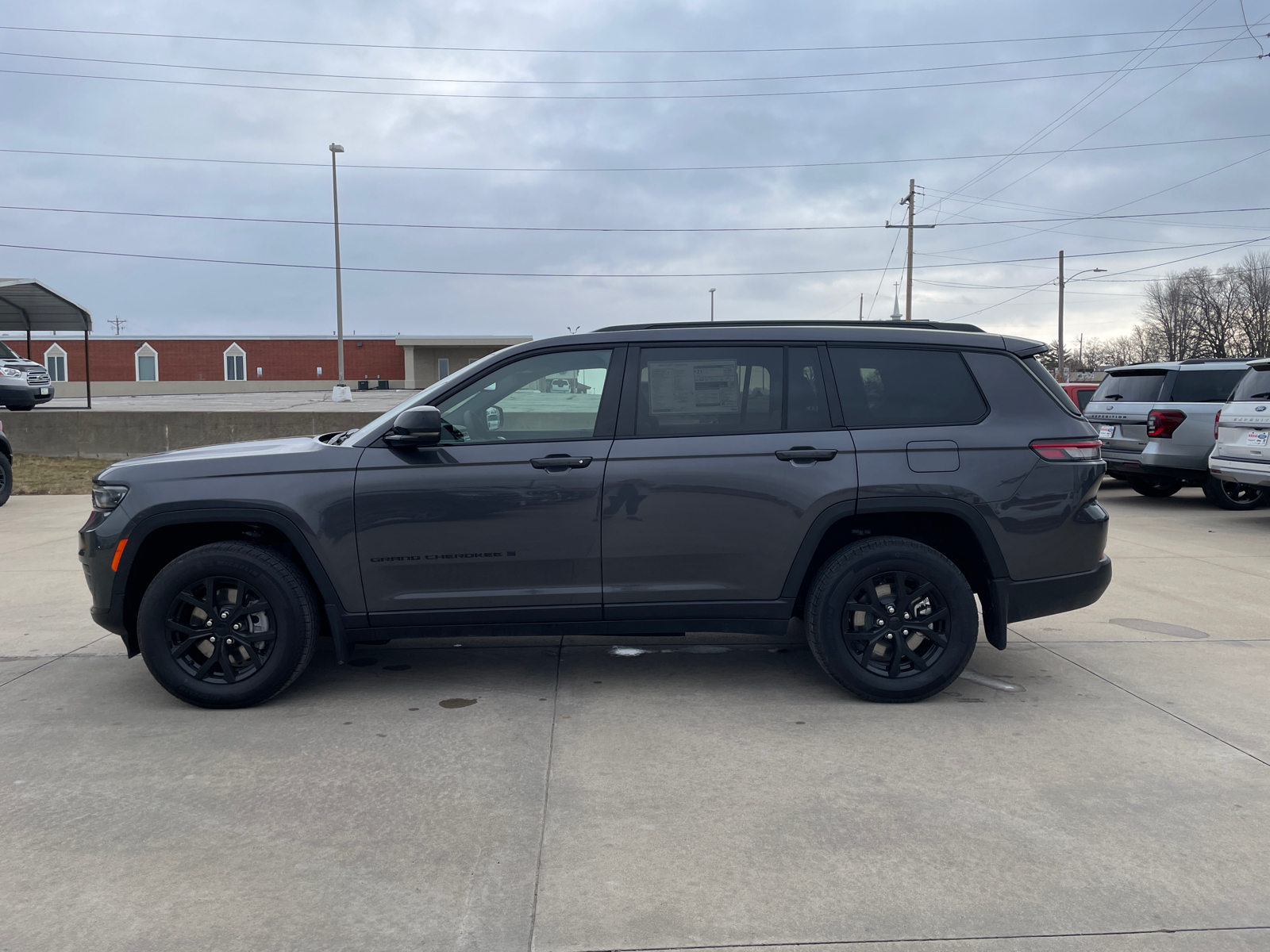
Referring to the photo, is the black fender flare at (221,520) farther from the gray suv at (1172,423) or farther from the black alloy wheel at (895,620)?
the gray suv at (1172,423)

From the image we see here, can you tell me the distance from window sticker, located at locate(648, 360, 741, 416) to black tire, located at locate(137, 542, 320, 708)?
188 cm

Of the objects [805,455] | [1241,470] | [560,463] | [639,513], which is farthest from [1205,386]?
[560,463]

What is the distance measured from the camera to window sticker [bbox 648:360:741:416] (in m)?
4.55

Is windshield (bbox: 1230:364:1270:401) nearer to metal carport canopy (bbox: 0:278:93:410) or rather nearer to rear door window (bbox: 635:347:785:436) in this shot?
rear door window (bbox: 635:347:785:436)

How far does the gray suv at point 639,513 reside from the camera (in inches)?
173

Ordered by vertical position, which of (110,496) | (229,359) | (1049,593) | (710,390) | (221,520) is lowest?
(1049,593)

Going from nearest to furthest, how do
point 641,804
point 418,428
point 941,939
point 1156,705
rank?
point 941,939 < point 641,804 < point 418,428 < point 1156,705

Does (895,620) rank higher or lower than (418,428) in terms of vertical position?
lower

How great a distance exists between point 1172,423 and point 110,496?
11428 mm

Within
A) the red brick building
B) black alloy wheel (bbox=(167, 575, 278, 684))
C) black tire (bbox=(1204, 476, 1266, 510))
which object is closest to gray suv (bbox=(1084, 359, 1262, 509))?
black tire (bbox=(1204, 476, 1266, 510))

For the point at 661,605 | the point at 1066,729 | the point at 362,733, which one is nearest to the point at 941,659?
the point at 1066,729

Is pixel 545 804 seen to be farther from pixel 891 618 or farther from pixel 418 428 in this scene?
pixel 891 618

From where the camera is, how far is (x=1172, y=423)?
457 inches

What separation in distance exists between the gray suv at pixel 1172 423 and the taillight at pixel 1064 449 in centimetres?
821
